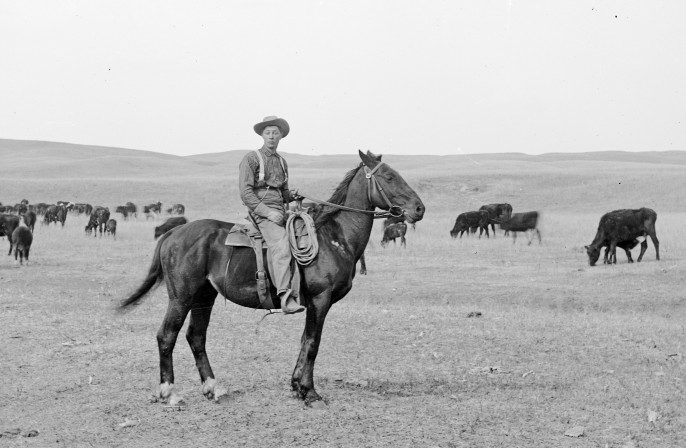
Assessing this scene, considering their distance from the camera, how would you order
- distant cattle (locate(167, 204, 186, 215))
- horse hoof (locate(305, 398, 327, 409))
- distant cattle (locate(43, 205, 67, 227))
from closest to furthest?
horse hoof (locate(305, 398, 327, 409)) → distant cattle (locate(43, 205, 67, 227)) → distant cattle (locate(167, 204, 186, 215))

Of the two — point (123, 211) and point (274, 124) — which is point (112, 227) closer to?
point (123, 211)

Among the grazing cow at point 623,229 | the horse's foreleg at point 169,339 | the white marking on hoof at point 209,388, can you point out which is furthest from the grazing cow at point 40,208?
the white marking on hoof at point 209,388

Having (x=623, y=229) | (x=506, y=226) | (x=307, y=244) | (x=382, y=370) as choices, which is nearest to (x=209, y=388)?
(x=307, y=244)

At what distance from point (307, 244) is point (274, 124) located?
1.39 m

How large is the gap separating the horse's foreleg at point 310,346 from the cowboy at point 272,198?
18 centimetres

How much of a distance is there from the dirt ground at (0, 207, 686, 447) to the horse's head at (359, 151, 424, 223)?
203 centimetres

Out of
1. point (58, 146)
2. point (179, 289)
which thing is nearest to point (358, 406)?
point (179, 289)

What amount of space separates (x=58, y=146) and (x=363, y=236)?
501ft

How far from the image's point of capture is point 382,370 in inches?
412

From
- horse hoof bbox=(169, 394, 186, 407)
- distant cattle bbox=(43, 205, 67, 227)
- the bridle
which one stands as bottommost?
distant cattle bbox=(43, 205, 67, 227)

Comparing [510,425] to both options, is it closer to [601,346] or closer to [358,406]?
[358,406]

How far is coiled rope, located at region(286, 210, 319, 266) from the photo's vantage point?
847cm

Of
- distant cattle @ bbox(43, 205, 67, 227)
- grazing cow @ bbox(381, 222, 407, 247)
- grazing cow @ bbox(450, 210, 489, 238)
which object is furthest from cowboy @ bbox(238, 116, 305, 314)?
distant cattle @ bbox(43, 205, 67, 227)

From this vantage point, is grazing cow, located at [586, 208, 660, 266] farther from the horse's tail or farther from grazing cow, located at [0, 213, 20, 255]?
the horse's tail
